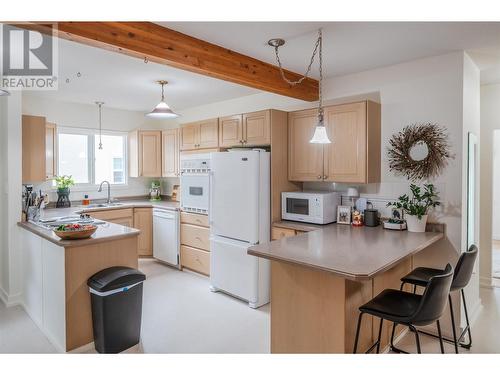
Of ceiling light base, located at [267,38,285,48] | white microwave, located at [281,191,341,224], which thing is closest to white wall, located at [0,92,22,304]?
ceiling light base, located at [267,38,285,48]

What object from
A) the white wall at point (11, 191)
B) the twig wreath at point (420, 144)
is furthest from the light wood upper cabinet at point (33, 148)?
the twig wreath at point (420, 144)

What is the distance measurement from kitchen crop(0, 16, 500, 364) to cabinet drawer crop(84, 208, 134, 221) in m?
0.01

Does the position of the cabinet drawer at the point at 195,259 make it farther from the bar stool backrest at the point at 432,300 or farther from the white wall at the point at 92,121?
the bar stool backrest at the point at 432,300

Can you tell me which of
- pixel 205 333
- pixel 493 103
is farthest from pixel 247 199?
pixel 493 103

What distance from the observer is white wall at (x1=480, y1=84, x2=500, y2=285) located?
150 inches

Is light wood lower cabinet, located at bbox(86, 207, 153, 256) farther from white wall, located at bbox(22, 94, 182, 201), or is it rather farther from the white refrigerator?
the white refrigerator

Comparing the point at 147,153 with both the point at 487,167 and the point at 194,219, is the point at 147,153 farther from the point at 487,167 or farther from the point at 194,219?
the point at 487,167

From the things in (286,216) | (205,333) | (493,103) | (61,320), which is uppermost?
(493,103)

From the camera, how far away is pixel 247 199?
351cm

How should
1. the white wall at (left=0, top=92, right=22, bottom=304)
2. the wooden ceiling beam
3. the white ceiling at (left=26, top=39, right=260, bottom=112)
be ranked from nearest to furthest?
the wooden ceiling beam < the white ceiling at (left=26, top=39, right=260, bottom=112) < the white wall at (left=0, top=92, right=22, bottom=304)

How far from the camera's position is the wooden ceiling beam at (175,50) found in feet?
6.38

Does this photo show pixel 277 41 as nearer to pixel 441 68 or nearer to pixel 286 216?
pixel 441 68

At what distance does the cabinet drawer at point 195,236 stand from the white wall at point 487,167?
3341 mm

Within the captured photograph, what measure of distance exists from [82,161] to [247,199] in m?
3.25
